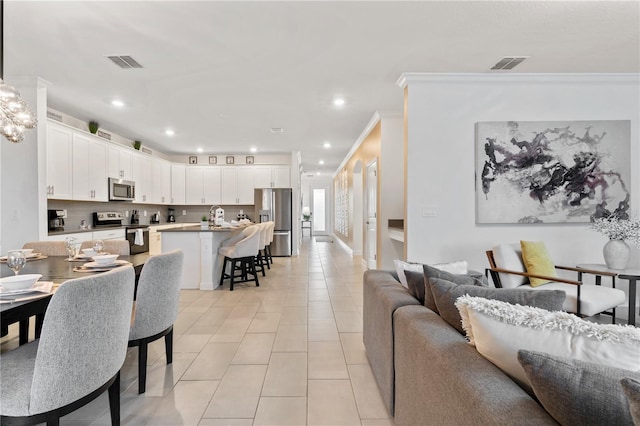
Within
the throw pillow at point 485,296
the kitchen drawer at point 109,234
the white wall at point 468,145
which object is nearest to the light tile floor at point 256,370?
the throw pillow at point 485,296

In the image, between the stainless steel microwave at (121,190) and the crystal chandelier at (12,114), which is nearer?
the crystal chandelier at (12,114)

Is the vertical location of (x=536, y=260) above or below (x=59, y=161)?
below

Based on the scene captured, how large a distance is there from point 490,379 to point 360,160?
6627 mm

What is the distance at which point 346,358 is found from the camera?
253 centimetres

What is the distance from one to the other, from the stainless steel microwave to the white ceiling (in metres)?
1.42

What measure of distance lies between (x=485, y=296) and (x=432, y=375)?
40 centimetres

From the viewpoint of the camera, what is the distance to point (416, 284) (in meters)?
1.87

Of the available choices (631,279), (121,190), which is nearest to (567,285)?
(631,279)

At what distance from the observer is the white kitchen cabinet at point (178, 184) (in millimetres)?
8117

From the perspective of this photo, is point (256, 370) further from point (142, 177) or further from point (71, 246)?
point (142, 177)

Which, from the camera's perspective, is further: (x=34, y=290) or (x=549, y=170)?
(x=549, y=170)

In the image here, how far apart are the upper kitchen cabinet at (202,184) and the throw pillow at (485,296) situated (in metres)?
7.55

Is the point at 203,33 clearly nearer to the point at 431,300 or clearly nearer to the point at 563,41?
the point at 431,300

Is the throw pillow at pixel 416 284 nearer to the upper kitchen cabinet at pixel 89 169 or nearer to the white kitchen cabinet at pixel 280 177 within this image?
the upper kitchen cabinet at pixel 89 169
